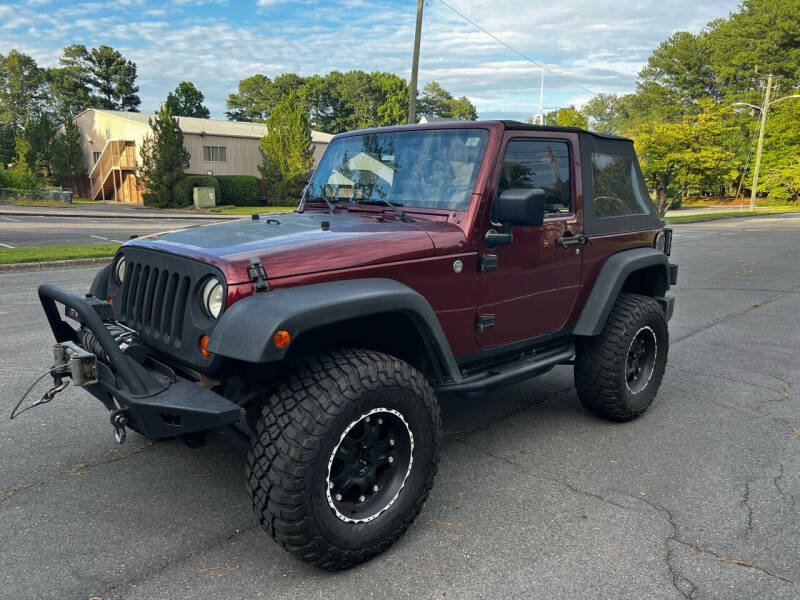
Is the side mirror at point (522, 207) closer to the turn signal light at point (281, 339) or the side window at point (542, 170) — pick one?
the side window at point (542, 170)

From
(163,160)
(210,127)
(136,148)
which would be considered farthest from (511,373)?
(210,127)

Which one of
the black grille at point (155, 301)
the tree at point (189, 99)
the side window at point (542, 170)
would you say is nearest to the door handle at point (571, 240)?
the side window at point (542, 170)

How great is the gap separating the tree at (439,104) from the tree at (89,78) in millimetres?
44578

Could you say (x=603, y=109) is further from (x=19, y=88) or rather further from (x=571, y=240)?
(x=571, y=240)

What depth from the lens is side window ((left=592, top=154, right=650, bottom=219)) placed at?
413 cm

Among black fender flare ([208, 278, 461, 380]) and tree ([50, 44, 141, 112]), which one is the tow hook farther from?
tree ([50, 44, 141, 112])

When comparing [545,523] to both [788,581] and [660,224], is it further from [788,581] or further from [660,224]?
[660,224]

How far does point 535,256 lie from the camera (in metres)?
3.56

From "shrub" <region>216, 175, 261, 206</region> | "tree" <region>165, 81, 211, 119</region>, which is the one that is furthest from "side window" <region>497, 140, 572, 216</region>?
"tree" <region>165, 81, 211, 119</region>

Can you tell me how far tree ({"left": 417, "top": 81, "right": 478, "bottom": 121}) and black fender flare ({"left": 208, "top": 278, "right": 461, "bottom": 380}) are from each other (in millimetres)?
99515

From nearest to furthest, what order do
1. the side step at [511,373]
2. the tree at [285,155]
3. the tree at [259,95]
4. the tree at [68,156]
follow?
the side step at [511,373] < the tree at [285,155] < the tree at [68,156] < the tree at [259,95]

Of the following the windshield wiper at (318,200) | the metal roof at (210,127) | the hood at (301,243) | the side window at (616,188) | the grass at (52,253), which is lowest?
the grass at (52,253)

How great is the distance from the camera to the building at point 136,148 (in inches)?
1560

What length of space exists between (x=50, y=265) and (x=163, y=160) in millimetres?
25407
